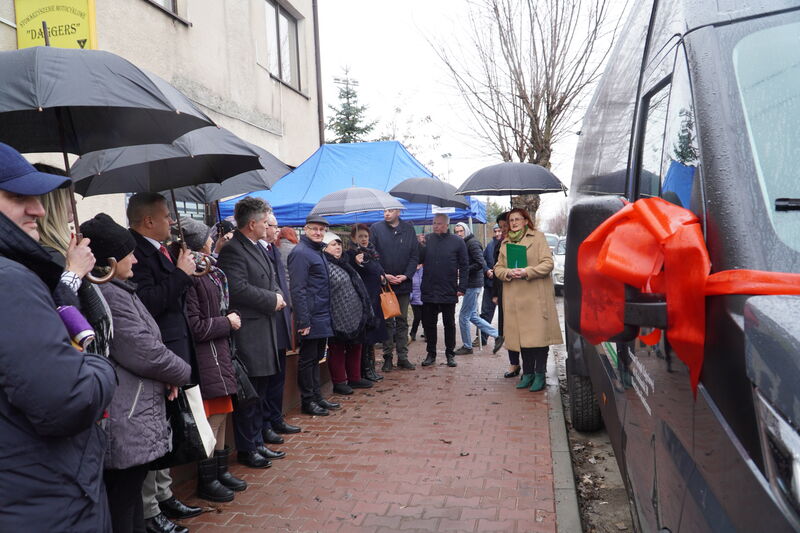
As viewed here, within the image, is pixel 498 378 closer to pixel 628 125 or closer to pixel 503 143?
pixel 628 125

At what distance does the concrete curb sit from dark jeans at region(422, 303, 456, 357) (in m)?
2.00

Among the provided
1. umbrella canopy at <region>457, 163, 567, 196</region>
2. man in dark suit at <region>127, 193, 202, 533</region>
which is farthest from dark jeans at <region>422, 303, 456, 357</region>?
man in dark suit at <region>127, 193, 202, 533</region>

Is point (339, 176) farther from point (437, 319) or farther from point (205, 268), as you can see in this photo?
point (205, 268)

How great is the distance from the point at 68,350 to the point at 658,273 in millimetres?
1666

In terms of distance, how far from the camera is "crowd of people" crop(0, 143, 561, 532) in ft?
6.24

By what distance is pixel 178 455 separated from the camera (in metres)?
3.32

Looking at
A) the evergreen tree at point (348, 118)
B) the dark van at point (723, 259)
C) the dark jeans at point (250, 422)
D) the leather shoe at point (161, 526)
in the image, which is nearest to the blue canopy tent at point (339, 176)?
the dark jeans at point (250, 422)

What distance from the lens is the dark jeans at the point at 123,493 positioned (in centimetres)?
292

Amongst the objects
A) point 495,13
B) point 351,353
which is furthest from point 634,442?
point 495,13

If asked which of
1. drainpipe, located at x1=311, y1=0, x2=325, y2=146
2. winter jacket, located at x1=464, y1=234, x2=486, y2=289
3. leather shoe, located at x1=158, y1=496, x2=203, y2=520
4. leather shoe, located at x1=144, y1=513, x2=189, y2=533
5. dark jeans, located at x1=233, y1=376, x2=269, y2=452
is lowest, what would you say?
leather shoe, located at x1=158, y1=496, x2=203, y2=520

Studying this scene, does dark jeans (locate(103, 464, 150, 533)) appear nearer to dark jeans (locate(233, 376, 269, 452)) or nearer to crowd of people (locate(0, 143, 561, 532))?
crowd of people (locate(0, 143, 561, 532))

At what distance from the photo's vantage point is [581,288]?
1.93 meters

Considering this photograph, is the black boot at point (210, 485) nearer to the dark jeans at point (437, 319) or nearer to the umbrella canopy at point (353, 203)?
the umbrella canopy at point (353, 203)

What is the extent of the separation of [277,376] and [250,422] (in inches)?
27.1
